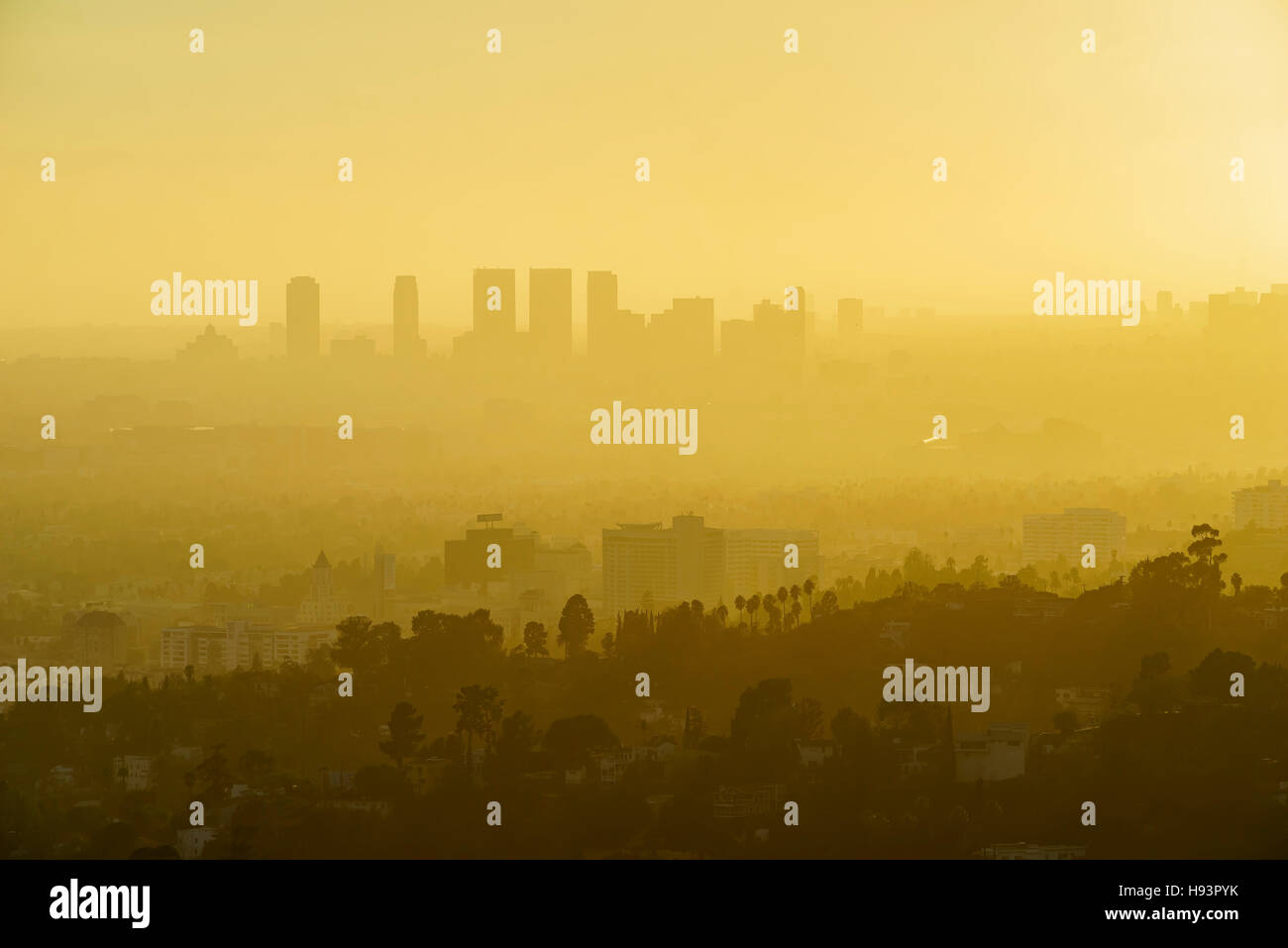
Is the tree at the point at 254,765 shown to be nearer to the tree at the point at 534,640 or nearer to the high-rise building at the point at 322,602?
the high-rise building at the point at 322,602

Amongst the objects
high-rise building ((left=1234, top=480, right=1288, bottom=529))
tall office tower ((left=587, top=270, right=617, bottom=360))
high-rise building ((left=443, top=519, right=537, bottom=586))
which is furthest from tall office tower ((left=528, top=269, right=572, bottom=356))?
high-rise building ((left=1234, top=480, right=1288, bottom=529))

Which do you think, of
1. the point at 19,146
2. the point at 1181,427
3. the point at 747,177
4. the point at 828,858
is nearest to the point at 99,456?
the point at 19,146

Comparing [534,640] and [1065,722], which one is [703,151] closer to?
[534,640]

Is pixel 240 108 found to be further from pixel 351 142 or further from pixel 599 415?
Answer: pixel 599 415

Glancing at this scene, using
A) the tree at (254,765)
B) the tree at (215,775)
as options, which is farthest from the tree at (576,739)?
the tree at (215,775)

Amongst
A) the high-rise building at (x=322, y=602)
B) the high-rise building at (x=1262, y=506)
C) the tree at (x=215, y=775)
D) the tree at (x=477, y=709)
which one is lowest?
the tree at (x=215, y=775)
